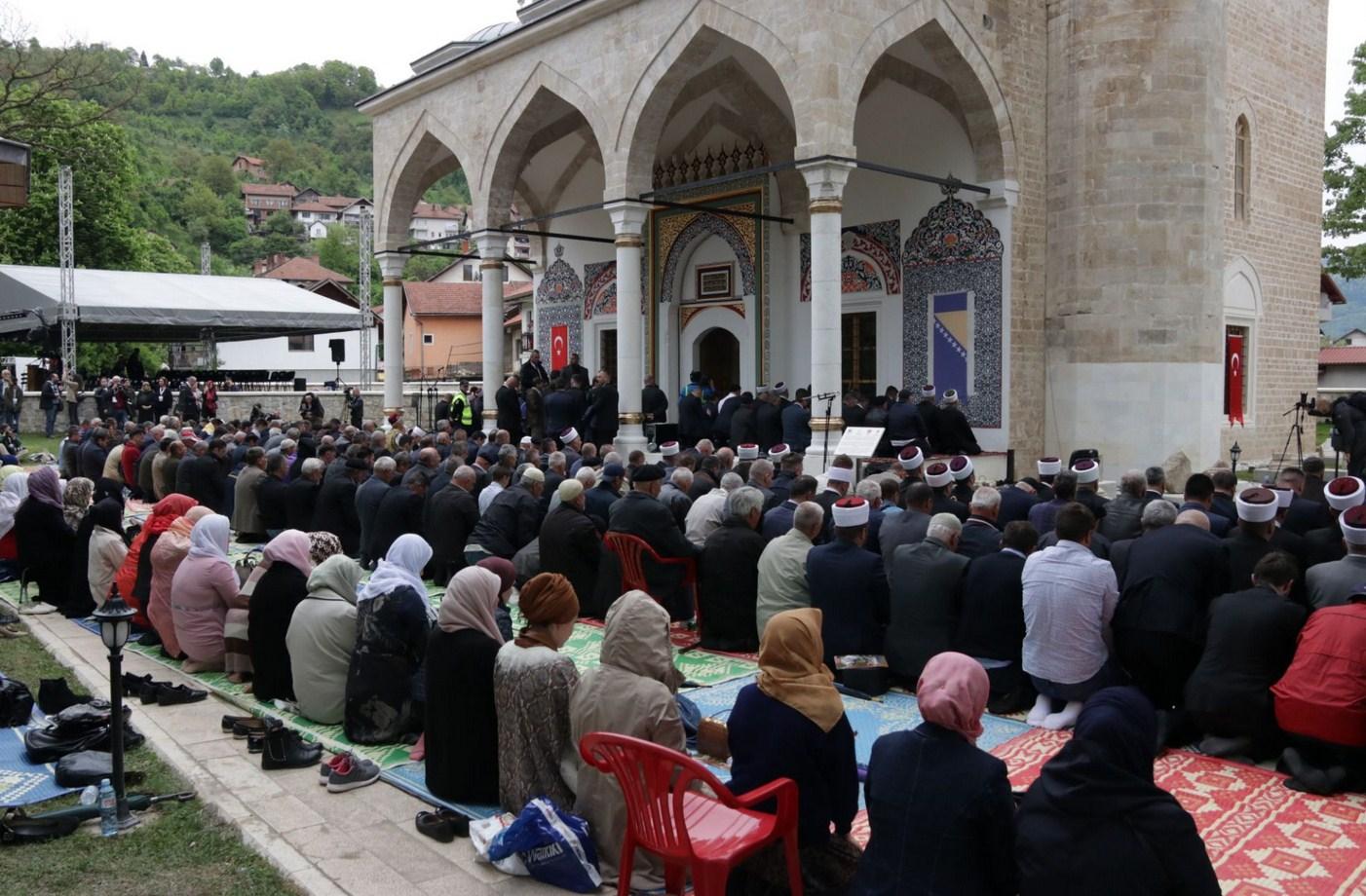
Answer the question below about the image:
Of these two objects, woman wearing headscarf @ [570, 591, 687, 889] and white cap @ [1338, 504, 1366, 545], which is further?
white cap @ [1338, 504, 1366, 545]

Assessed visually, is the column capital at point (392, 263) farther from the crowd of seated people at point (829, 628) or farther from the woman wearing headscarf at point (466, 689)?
the woman wearing headscarf at point (466, 689)

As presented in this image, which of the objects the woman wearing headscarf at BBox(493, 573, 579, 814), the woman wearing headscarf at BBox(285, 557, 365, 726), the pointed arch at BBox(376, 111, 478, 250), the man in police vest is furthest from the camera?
the pointed arch at BBox(376, 111, 478, 250)

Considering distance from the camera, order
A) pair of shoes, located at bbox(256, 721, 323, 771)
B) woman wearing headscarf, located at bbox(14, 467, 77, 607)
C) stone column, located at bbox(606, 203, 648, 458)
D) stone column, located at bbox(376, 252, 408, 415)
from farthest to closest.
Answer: stone column, located at bbox(376, 252, 408, 415) → stone column, located at bbox(606, 203, 648, 458) → woman wearing headscarf, located at bbox(14, 467, 77, 607) → pair of shoes, located at bbox(256, 721, 323, 771)

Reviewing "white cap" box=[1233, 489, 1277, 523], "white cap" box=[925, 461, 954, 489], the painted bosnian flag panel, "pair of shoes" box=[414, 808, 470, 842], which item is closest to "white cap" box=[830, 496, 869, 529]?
"white cap" box=[925, 461, 954, 489]

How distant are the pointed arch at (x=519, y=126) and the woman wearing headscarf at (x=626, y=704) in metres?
10.6

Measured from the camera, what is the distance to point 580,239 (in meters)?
17.2

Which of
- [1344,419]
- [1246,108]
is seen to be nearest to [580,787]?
Answer: [1344,419]

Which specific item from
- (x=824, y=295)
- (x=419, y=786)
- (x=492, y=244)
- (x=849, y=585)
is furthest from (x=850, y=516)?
(x=492, y=244)

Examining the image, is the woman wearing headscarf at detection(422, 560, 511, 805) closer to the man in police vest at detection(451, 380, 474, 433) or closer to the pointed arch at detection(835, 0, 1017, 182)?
the pointed arch at detection(835, 0, 1017, 182)

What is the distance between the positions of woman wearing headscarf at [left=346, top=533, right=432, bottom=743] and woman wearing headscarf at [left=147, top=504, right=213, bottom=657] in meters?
1.85

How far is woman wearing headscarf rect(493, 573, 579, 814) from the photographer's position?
11.5 feet

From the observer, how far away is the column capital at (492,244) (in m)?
14.7

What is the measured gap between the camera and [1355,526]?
4.18 metres

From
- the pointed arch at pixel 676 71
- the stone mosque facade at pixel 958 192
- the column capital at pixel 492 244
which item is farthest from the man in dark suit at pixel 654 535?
the column capital at pixel 492 244
